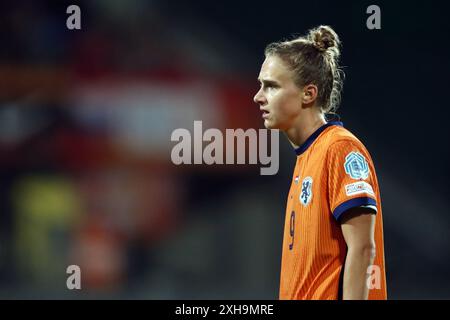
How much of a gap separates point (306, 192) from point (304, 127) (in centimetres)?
25

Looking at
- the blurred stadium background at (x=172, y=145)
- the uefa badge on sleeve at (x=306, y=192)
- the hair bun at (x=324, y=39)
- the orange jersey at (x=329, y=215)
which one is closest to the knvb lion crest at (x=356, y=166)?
the orange jersey at (x=329, y=215)

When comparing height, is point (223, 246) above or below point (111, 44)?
below

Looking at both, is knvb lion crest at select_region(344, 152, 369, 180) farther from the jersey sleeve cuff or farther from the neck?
the neck

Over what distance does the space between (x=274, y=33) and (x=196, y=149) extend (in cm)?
93

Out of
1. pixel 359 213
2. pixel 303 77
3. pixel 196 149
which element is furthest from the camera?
pixel 196 149

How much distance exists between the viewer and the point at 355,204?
5.72ft

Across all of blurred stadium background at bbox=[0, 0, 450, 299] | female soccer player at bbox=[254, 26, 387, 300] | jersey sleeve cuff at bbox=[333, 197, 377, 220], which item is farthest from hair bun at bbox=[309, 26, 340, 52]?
blurred stadium background at bbox=[0, 0, 450, 299]

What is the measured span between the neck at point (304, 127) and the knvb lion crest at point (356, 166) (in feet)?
0.83

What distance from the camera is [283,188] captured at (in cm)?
436

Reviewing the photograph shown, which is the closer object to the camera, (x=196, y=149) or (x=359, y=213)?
(x=359, y=213)

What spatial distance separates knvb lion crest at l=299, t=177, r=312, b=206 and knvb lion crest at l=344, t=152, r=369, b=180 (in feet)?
0.44

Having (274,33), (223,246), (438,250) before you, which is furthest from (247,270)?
(274,33)

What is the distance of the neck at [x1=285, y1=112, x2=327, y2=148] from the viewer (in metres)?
2.06
